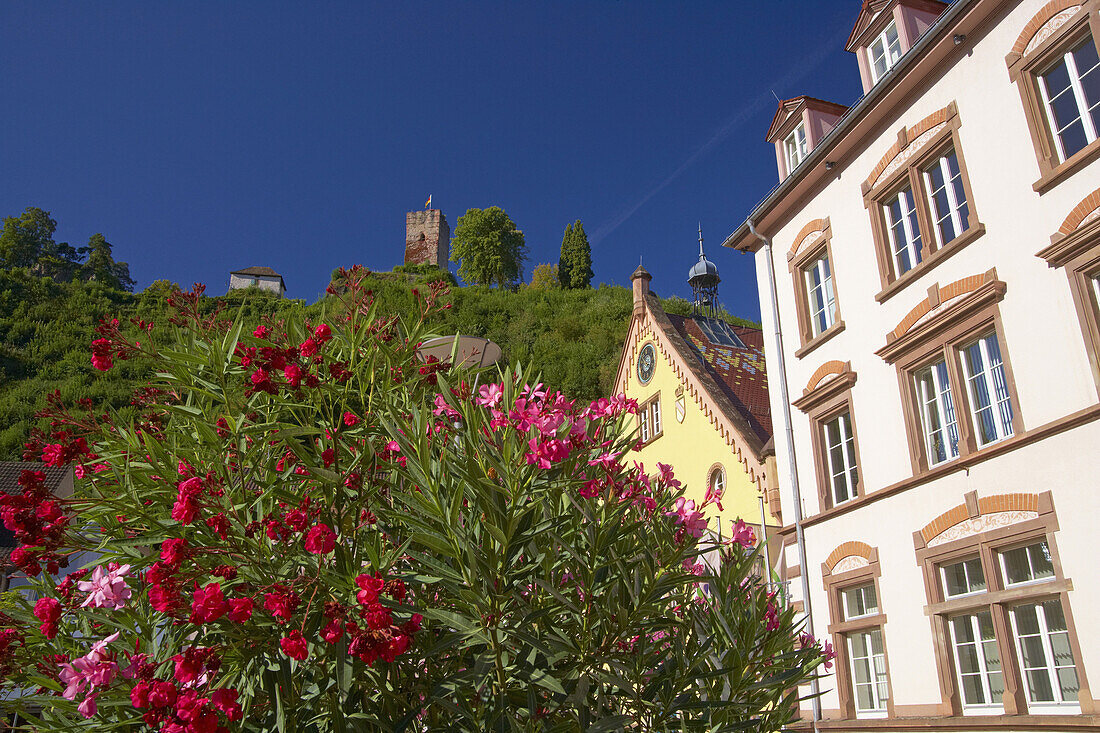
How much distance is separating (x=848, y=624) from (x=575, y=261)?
2196 inches

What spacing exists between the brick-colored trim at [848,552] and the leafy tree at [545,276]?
172 ft

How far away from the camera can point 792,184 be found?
14359mm

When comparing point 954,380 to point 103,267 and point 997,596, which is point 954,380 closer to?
point 997,596

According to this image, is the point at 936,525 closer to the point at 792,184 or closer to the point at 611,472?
the point at 792,184

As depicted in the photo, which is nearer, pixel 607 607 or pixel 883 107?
pixel 607 607

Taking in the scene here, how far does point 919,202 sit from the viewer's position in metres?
11.3

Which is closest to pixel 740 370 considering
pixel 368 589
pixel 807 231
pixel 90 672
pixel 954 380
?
pixel 807 231

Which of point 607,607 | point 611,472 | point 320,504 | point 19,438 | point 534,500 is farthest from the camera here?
point 19,438

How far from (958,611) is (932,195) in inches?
232

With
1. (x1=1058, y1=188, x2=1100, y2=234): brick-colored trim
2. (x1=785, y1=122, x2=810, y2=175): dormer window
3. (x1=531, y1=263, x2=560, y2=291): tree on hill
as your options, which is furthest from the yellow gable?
(x1=531, y1=263, x2=560, y2=291): tree on hill

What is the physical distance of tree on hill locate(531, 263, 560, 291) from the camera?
211 feet

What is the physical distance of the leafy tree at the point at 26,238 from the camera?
8231 cm

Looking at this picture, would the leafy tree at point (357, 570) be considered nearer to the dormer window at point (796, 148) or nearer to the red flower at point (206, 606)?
the red flower at point (206, 606)

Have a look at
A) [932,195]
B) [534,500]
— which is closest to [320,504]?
[534,500]
